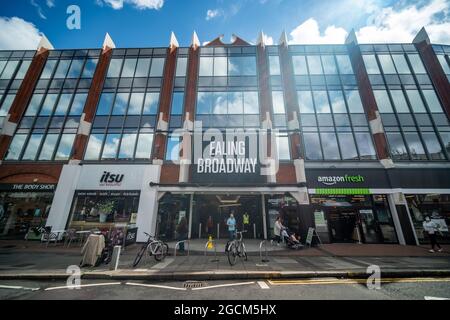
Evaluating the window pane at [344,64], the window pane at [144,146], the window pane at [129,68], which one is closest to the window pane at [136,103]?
the window pane at [129,68]

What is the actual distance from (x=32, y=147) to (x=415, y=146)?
1210 inches

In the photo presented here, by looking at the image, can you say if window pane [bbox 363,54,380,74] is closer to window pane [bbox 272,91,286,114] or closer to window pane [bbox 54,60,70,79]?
window pane [bbox 272,91,286,114]

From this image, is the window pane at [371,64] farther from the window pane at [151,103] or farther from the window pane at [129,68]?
the window pane at [129,68]

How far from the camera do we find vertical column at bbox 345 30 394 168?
530 inches

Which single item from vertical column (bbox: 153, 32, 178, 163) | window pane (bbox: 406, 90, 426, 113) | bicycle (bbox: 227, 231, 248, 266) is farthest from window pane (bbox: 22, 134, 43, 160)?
window pane (bbox: 406, 90, 426, 113)

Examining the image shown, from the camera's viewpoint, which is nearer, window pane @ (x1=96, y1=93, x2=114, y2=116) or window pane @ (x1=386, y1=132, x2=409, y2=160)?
window pane @ (x1=386, y1=132, x2=409, y2=160)

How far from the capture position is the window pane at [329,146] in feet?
45.4

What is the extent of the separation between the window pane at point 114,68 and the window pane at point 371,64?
23179 millimetres

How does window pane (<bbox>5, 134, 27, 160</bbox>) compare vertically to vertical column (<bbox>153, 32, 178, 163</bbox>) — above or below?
below

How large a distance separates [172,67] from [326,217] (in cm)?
1828

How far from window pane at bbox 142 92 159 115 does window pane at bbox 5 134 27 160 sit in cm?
1015

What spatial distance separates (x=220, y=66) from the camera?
1711 cm

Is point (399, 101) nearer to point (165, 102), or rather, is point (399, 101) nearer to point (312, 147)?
point (312, 147)

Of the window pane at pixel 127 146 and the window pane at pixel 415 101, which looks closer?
the window pane at pixel 127 146
